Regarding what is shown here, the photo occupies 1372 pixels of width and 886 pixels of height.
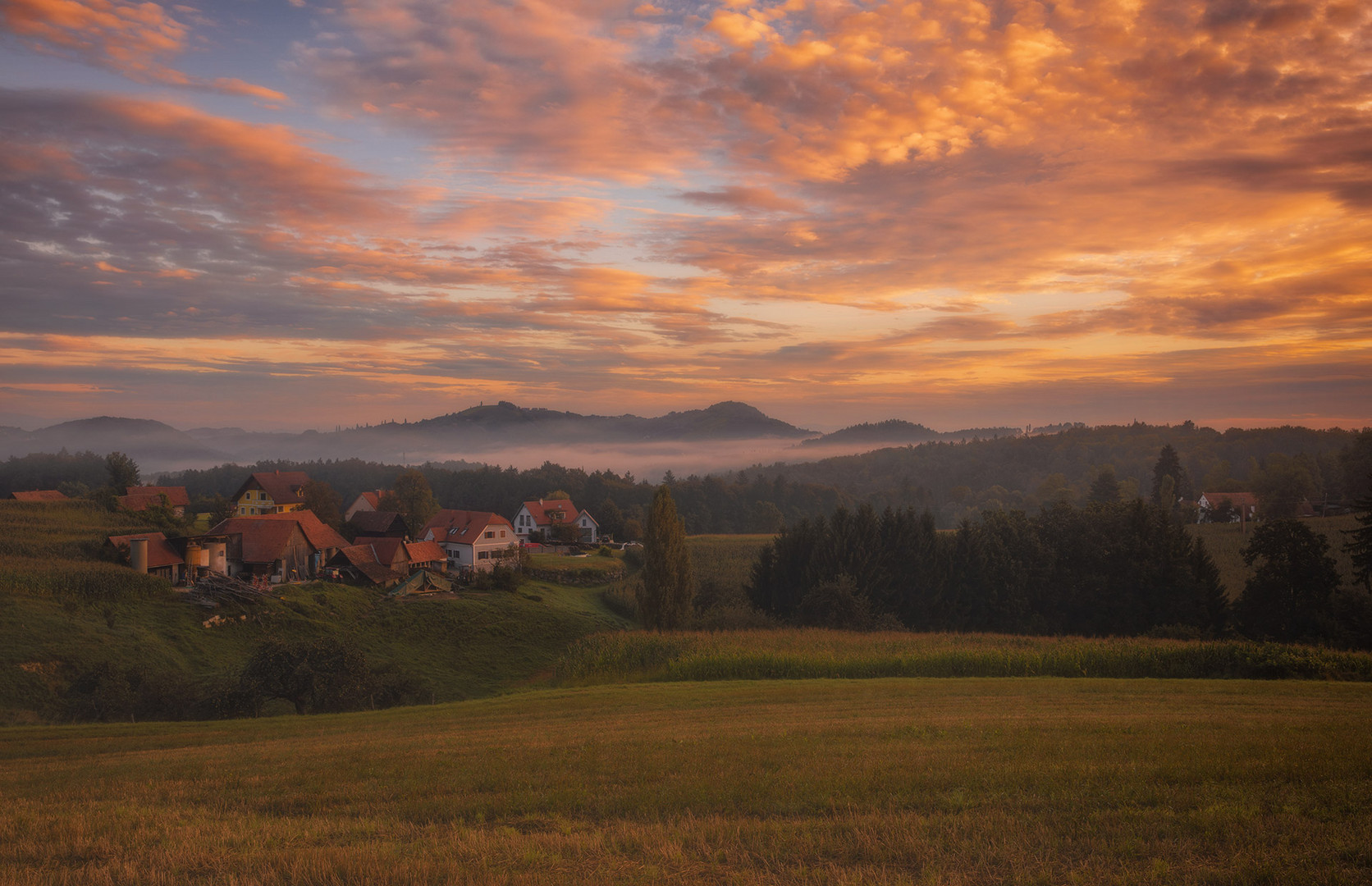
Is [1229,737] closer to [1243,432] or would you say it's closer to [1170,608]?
[1170,608]

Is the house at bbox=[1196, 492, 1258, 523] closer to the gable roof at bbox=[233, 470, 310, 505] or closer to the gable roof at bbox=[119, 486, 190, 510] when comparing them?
the gable roof at bbox=[233, 470, 310, 505]

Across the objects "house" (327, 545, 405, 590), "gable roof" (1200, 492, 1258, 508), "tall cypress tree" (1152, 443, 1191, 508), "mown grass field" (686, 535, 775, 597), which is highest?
"tall cypress tree" (1152, 443, 1191, 508)

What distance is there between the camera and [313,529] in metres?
59.4

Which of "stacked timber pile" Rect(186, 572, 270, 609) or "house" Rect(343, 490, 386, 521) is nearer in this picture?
"stacked timber pile" Rect(186, 572, 270, 609)

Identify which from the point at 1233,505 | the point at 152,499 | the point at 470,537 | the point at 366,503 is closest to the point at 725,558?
the point at 470,537

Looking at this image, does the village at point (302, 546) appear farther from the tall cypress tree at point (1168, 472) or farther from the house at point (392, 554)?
the tall cypress tree at point (1168, 472)

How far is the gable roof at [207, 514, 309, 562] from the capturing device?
5431cm

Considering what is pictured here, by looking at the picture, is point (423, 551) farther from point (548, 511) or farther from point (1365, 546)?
point (1365, 546)

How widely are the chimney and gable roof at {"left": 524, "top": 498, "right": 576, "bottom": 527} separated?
53259 mm

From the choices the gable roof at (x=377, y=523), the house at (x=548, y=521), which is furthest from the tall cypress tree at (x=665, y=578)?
the house at (x=548, y=521)

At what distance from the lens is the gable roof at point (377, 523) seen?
71.1 m

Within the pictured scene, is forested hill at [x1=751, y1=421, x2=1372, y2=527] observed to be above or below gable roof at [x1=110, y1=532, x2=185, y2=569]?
above

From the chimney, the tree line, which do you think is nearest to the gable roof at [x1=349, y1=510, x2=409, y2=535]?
the chimney

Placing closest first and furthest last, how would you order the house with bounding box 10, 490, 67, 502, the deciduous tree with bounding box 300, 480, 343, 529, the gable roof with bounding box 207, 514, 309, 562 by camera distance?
the gable roof with bounding box 207, 514, 309, 562, the house with bounding box 10, 490, 67, 502, the deciduous tree with bounding box 300, 480, 343, 529
